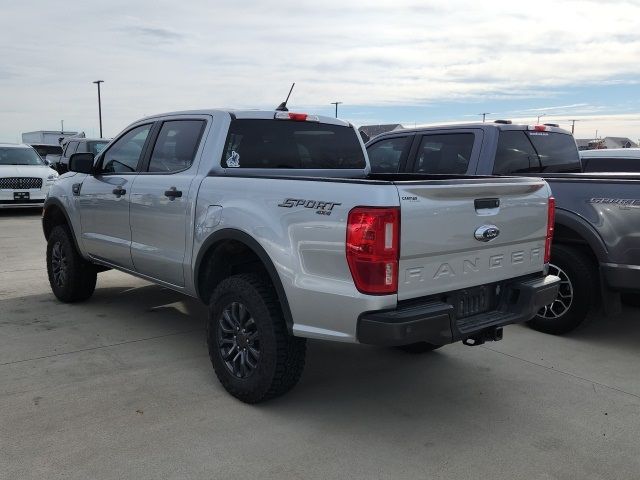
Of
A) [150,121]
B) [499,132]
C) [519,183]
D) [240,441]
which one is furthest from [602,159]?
[240,441]

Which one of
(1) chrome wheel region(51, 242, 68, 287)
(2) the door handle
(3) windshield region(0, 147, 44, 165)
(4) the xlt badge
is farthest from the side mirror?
(3) windshield region(0, 147, 44, 165)

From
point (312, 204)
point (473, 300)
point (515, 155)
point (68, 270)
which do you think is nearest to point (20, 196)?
point (68, 270)

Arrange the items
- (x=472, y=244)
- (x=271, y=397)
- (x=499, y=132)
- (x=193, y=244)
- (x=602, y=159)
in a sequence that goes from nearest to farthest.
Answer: (x=472, y=244) → (x=271, y=397) → (x=193, y=244) → (x=499, y=132) → (x=602, y=159)

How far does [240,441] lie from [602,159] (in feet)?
19.5

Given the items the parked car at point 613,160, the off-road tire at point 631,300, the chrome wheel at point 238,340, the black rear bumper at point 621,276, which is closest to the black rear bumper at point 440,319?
the chrome wheel at point 238,340

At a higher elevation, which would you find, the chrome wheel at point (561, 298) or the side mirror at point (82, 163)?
the side mirror at point (82, 163)

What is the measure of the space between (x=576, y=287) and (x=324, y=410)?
102 inches

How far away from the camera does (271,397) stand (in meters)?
3.56

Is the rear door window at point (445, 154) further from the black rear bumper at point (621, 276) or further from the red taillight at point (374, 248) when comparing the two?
the red taillight at point (374, 248)

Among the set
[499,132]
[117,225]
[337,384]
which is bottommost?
[337,384]

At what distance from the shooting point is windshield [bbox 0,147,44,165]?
573 inches

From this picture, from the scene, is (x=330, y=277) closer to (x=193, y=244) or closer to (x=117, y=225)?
(x=193, y=244)

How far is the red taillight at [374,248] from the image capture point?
289cm

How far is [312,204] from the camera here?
10.3ft
